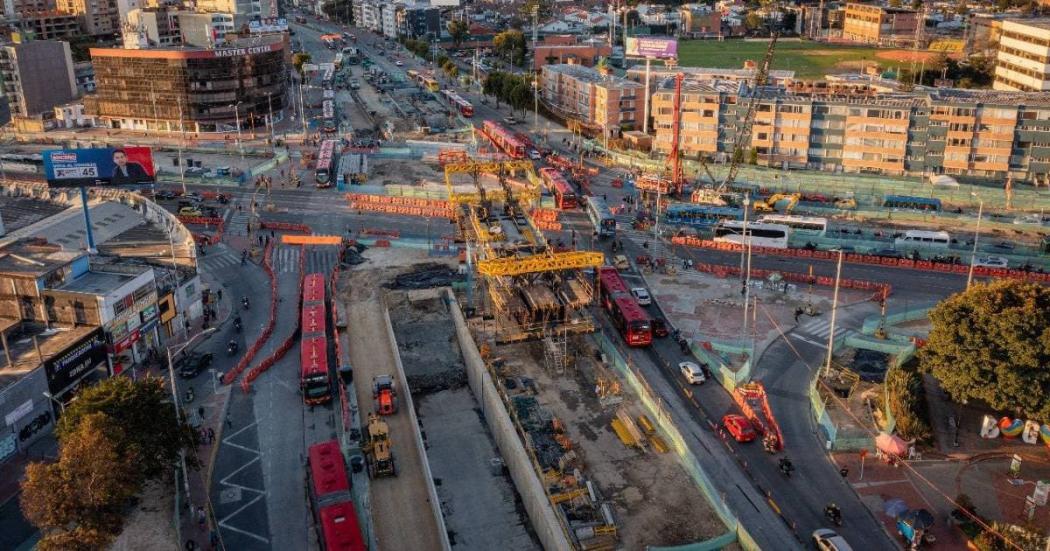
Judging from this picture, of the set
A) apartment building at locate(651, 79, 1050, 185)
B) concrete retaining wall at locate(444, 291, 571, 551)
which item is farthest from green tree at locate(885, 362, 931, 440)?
apartment building at locate(651, 79, 1050, 185)

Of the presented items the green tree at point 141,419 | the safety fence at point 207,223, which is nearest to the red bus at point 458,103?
the safety fence at point 207,223

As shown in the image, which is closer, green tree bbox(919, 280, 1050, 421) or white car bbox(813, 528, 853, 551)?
white car bbox(813, 528, 853, 551)

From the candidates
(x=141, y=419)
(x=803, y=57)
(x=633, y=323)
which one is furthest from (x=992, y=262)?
(x=803, y=57)

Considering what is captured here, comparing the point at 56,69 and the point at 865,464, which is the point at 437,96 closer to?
the point at 56,69

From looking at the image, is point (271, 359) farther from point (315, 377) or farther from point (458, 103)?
point (458, 103)

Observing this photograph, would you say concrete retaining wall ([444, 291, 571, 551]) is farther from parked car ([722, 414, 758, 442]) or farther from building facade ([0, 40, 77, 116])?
building facade ([0, 40, 77, 116])

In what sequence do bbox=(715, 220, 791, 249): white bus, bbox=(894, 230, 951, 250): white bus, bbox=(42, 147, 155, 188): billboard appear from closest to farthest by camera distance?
bbox=(42, 147, 155, 188): billboard, bbox=(894, 230, 951, 250): white bus, bbox=(715, 220, 791, 249): white bus

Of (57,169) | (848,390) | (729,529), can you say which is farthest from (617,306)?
(57,169)
